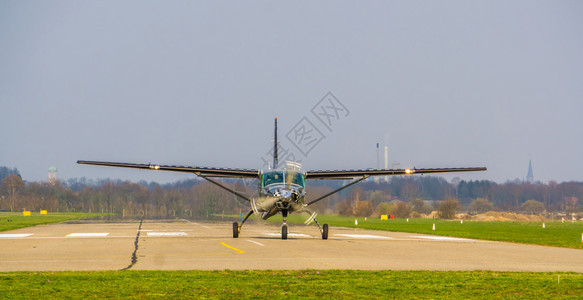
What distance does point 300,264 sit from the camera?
1593 centimetres

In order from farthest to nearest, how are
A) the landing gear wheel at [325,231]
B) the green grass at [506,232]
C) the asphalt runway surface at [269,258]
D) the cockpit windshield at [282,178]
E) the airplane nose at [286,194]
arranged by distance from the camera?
1. the green grass at [506,232]
2. the landing gear wheel at [325,231]
3. the cockpit windshield at [282,178]
4. the airplane nose at [286,194]
5. the asphalt runway surface at [269,258]

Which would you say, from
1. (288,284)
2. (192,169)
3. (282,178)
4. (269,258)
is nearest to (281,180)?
(282,178)

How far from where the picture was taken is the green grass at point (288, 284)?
1068 centimetres

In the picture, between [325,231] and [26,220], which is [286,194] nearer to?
[325,231]

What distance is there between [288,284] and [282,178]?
14.3 m

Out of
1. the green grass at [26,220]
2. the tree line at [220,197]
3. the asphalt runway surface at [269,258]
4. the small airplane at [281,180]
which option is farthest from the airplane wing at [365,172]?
the tree line at [220,197]

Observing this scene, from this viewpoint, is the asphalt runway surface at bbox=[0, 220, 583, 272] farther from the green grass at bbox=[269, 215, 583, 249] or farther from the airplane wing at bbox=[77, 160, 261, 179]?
the green grass at bbox=[269, 215, 583, 249]

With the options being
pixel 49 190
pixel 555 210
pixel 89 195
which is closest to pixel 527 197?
pixel 555 210

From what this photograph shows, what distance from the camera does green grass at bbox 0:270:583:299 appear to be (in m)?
10.7

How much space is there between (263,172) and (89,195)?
136 meters

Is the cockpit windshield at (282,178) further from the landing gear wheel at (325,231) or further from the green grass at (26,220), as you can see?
the green grass at (26,220)

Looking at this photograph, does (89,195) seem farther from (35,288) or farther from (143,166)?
(35,288)

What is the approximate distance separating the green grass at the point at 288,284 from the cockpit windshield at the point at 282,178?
1214 centimetres

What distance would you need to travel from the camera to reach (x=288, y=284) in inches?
472
